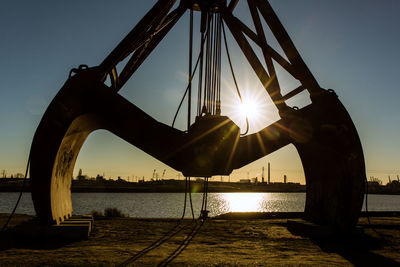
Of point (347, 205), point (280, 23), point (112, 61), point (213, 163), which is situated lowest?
point (347, 205)

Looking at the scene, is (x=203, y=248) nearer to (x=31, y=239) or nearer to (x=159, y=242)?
(x=159, y=242)

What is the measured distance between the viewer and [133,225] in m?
8.80

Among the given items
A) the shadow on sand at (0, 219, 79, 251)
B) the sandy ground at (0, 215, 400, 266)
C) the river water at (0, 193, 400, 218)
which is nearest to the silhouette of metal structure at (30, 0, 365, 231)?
the shadow on sand at (0, 219, 79, 251)

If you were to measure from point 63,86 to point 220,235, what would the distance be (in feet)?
15.0

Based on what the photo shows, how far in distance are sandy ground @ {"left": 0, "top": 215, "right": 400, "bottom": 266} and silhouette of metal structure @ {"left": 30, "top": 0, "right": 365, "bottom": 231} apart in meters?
0.81

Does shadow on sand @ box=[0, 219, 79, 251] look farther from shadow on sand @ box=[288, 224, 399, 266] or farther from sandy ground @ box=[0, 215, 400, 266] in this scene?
shadow on sand @ box=[288, 224, 399, 266]

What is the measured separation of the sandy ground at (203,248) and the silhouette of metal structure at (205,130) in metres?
0.81

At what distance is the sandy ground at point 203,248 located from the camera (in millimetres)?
4797

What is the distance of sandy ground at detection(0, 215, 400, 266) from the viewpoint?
15.7ft

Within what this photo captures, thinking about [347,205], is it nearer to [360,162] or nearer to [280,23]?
[360,162]

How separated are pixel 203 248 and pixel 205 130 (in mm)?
2157

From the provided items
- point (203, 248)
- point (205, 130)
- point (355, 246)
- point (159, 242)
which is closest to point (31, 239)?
point (159, 242)

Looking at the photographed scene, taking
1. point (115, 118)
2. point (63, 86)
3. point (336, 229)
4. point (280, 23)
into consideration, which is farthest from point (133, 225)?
point (280, 23)

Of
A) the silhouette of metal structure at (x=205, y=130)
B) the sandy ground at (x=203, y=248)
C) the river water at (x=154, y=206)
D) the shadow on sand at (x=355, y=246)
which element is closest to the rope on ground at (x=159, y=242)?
the sandy ground at (x=203, y=248)
